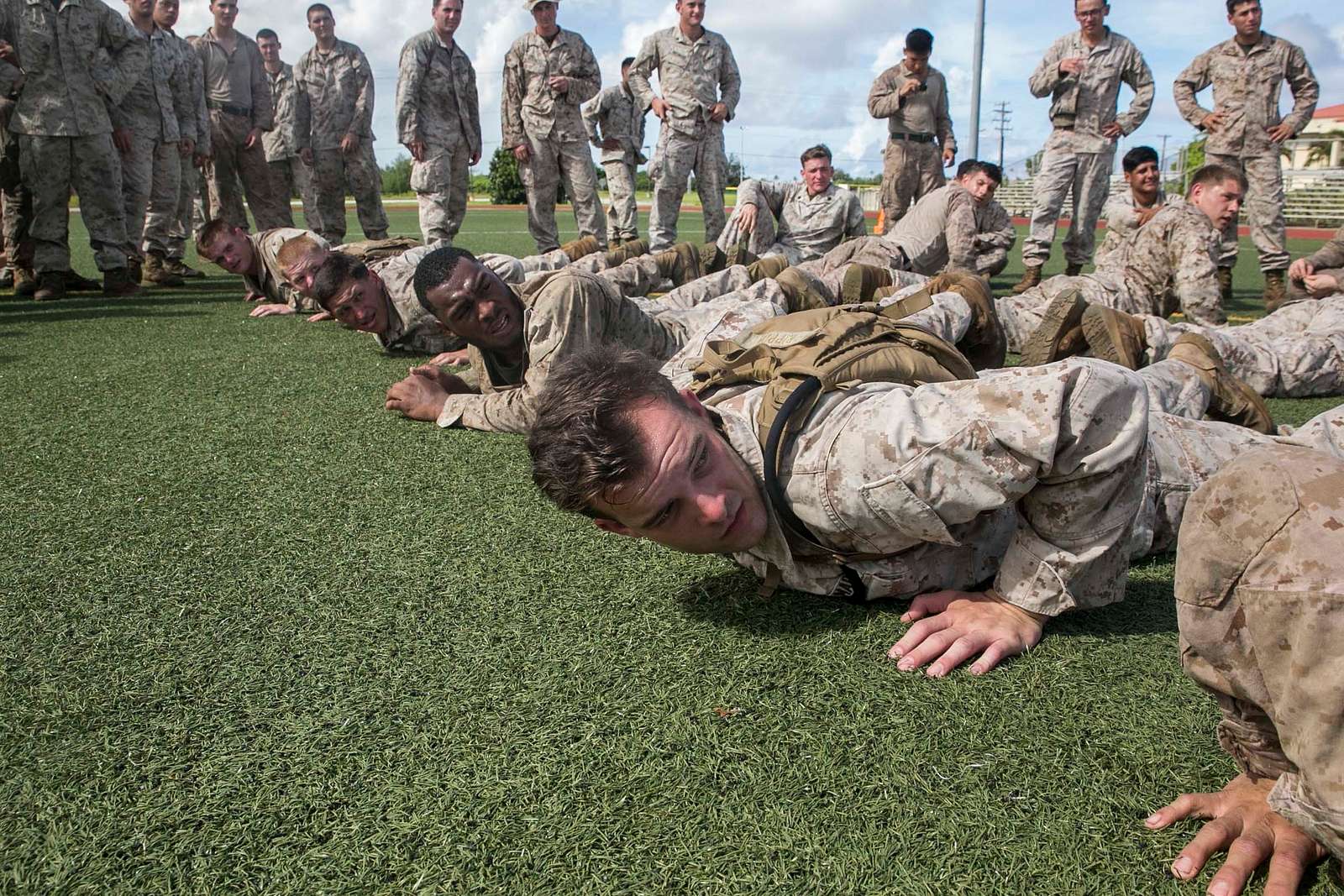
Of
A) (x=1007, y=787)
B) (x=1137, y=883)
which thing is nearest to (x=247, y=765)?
(x=1007, y=787)

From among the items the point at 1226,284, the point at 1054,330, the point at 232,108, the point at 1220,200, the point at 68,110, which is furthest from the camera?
the point at 232,108

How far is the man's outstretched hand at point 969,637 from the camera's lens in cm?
177

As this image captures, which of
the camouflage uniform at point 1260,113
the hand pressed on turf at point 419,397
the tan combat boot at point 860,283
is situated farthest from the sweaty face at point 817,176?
the hand pressed on turf at point 419,397

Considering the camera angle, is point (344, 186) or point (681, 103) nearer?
point (681, 103)

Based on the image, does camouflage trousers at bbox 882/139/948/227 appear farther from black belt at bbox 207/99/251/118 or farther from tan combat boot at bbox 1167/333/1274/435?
black belt at bbox 207/99/251/118

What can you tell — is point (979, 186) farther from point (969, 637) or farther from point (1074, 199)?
point (969, 637)

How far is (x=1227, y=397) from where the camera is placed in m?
3.06

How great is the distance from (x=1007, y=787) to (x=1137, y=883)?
0.23m

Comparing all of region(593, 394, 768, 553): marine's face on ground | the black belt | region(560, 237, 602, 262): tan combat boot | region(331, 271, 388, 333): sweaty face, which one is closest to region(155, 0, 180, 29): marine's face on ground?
the black belt

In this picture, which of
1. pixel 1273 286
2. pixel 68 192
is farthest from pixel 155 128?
pixel 1273 286

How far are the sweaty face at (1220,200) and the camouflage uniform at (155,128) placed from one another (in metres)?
7.21

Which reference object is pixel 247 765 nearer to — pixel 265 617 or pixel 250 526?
pixel 265 617

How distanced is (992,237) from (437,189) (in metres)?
4.48

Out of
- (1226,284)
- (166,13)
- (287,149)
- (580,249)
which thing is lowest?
(1226,284)
